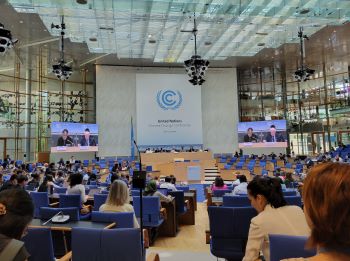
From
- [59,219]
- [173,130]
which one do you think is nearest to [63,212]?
[59,219]

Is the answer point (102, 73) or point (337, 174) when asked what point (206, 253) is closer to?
point (337, 174)

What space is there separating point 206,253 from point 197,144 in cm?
1713

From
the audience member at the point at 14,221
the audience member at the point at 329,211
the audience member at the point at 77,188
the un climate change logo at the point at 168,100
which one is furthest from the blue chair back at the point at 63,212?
the un climate change logo at the point at 168,100

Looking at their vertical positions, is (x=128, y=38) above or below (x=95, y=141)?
above

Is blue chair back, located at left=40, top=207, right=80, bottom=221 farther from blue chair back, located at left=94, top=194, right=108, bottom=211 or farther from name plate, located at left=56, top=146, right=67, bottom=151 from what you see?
name plate, located at left=56, top=146, right=67, bottom=151

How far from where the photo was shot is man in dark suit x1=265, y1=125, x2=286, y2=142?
2038 centimetres

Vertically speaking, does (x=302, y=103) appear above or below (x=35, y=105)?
above

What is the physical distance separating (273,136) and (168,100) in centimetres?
763

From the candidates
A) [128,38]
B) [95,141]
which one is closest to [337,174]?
[128,38]

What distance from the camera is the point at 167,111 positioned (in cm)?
2102

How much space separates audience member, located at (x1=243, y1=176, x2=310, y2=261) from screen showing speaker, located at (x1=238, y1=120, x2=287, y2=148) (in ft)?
61.6

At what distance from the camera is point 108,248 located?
7.52 feet

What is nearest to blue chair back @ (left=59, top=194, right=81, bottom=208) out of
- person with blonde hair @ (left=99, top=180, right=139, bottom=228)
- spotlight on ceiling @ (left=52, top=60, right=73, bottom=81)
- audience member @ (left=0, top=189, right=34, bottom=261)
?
person with blonde hair @ (left=99, top=180, right=139, bottom=228)

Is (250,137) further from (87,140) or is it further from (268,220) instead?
(268,220)
